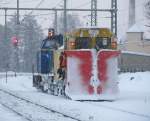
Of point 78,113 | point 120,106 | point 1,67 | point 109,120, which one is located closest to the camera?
point 109,120

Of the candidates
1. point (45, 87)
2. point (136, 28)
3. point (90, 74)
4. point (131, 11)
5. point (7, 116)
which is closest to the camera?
point (7, 116)

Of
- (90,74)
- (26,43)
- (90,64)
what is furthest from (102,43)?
(26,43)

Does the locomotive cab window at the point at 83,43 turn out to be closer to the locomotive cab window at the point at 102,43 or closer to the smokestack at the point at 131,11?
the locomotive cab window at the point at 102,43

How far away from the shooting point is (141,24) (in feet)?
363

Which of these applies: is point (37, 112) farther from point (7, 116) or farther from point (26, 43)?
point (26, 43)

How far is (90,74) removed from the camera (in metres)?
28.6

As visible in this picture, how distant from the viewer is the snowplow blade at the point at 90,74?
2841 cm

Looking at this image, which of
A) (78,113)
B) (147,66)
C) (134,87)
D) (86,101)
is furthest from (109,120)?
(147,66)

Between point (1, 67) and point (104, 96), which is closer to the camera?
point (104, 96)

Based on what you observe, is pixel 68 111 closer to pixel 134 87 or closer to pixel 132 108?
pixel 132 108

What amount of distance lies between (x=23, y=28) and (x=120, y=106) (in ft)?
360

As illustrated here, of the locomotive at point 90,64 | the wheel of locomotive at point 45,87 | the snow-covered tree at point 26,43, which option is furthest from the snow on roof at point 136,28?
the locomotive at point 90,64

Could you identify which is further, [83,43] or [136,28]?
[136,28]

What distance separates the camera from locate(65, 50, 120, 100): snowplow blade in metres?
28.4
